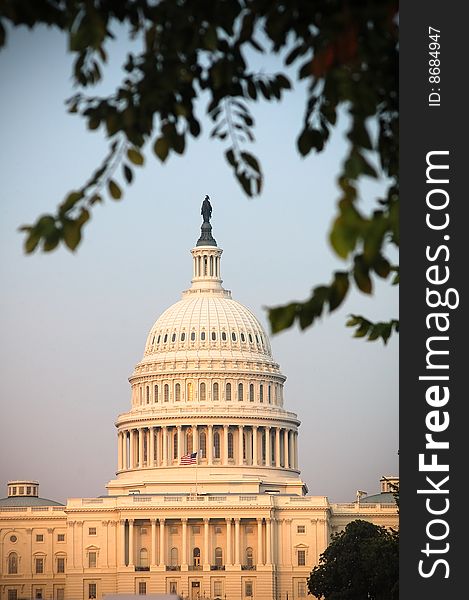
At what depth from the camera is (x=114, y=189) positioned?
573 inches

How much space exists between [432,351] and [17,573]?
178m

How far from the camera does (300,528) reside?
184 m

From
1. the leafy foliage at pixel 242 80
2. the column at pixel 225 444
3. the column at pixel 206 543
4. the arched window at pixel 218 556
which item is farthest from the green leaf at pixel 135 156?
the column at pixel 225 444

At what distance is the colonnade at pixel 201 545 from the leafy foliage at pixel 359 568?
39.2 meters

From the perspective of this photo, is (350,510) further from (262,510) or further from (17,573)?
(17,573)

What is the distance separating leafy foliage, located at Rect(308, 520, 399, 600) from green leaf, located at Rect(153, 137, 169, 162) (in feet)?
333

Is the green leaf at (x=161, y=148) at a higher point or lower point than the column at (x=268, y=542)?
lower

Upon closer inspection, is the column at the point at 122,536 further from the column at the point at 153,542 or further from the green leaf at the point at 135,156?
the green leaf at the point at 135,156

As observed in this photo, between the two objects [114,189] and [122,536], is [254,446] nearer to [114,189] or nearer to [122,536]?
[122,536]

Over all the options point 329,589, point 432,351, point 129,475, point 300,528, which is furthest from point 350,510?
point 432,351

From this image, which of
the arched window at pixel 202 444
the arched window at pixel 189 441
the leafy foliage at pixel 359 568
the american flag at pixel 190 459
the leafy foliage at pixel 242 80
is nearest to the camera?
the leafy foliage at pixel 242 80

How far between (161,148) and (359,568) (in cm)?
11728

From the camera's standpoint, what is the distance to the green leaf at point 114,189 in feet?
47.5

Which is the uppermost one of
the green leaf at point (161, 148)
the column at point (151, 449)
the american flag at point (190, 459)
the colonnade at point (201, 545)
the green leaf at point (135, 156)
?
the column at point (151, 449)
